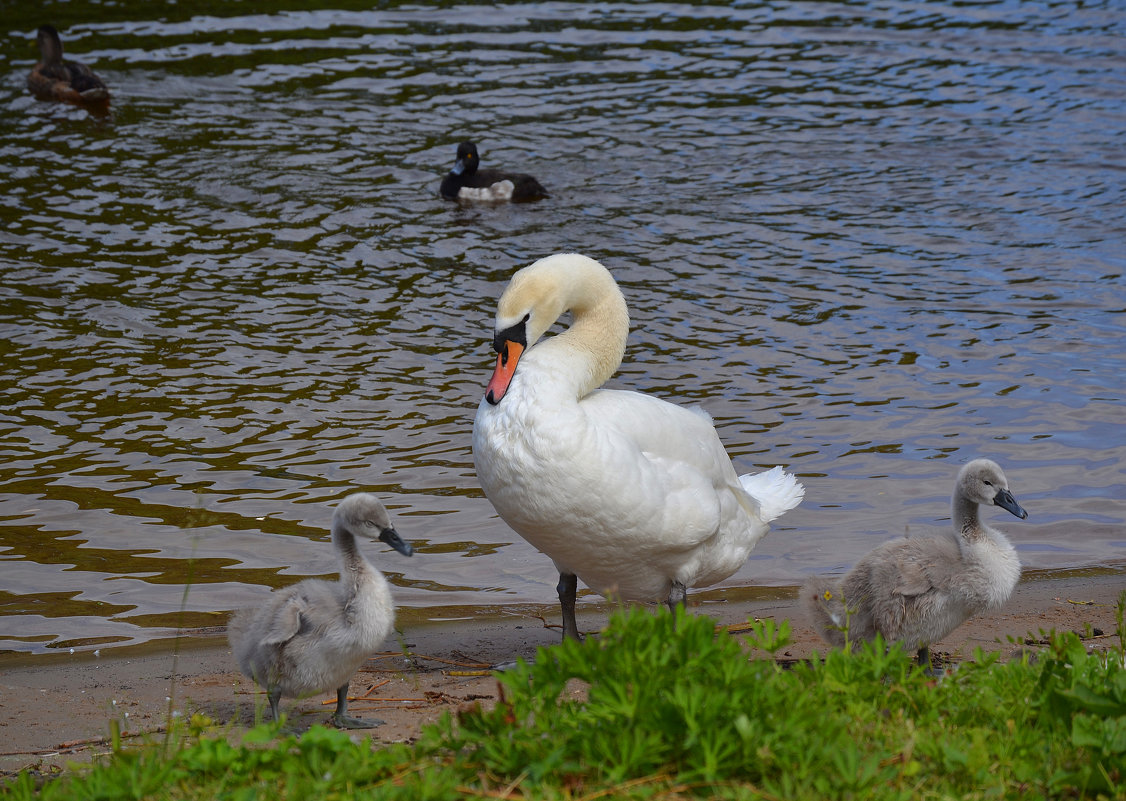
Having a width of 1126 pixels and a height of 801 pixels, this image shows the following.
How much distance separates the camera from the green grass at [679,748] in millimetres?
3074

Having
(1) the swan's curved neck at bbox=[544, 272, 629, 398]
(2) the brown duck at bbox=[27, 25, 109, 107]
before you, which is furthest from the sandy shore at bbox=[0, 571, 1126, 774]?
(2) the brown duck at bbox=[27, 25, 109, 107]

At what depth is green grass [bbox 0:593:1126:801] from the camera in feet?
10.1

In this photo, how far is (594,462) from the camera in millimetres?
4910

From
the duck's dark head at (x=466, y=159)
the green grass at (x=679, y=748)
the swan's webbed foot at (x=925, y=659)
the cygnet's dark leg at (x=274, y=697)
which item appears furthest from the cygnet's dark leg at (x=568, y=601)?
the duck's dark head at (x=466, y=159)

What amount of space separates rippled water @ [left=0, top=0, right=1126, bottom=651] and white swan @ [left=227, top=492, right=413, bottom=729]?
48.3 inches

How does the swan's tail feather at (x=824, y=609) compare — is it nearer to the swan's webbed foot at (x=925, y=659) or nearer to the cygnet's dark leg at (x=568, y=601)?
the swan's webbed foot at (x=925, y=659)

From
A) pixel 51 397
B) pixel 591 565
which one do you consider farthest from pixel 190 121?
pixel 591 565

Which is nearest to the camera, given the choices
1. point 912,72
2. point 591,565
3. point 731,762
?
point 731,762

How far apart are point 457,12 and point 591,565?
52.5 feet

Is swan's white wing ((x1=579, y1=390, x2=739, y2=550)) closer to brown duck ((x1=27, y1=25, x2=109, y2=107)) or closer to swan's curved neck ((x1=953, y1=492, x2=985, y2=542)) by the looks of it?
swan's curved neck ((x1=953, y1=492, x2=985, y2=542))

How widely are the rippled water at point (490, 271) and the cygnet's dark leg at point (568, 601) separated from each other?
2.61 feet

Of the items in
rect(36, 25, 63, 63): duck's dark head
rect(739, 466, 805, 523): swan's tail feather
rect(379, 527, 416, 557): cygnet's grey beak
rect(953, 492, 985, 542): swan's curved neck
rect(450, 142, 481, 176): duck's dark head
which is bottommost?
rect(739, 466, 805, 523): swan's tail feather

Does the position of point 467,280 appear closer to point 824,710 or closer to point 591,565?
point 591,565

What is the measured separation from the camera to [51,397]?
8.58m
